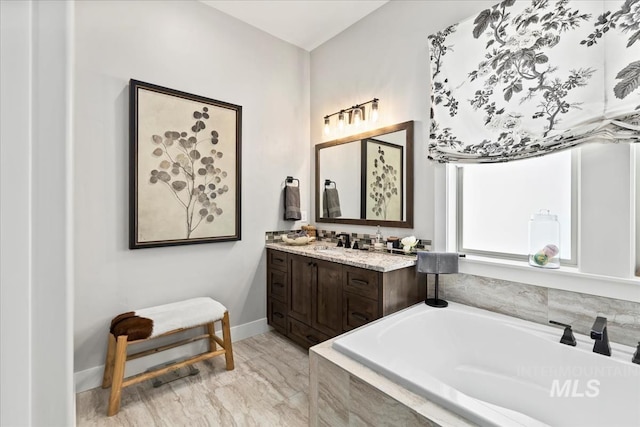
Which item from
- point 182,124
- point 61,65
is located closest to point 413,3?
point 182,124

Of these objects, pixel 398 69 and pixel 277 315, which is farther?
pixel 277 315

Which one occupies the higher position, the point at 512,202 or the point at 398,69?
the point at 398,69

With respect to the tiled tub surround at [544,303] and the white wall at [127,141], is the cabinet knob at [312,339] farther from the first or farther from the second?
the tiled tub surround at [544,303]

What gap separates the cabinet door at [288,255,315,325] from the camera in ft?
8.07

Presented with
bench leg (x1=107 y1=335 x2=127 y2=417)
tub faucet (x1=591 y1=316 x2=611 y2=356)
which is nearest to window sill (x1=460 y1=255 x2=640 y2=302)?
tub faucet (x1=591 y1=316 x2=611 y2=356)

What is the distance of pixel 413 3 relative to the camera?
2.34m

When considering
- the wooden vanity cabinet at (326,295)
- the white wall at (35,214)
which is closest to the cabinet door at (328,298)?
the wooden vanity cabinet at (326,295)

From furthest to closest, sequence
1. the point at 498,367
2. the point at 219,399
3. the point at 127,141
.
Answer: the point at 127,141 → the point at 219,399 → the point at 498,367

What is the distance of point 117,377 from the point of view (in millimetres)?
1808

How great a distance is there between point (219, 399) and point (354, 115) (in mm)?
2491

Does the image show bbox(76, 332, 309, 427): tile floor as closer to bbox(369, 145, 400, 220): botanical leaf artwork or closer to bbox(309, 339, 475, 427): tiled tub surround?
bbox(309, 339, 475, 427): tiled tub surround

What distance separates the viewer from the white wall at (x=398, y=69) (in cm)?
224

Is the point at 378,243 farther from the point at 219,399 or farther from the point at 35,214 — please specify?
the point at 35,214

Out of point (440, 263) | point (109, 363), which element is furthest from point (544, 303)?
point (109, 363)
